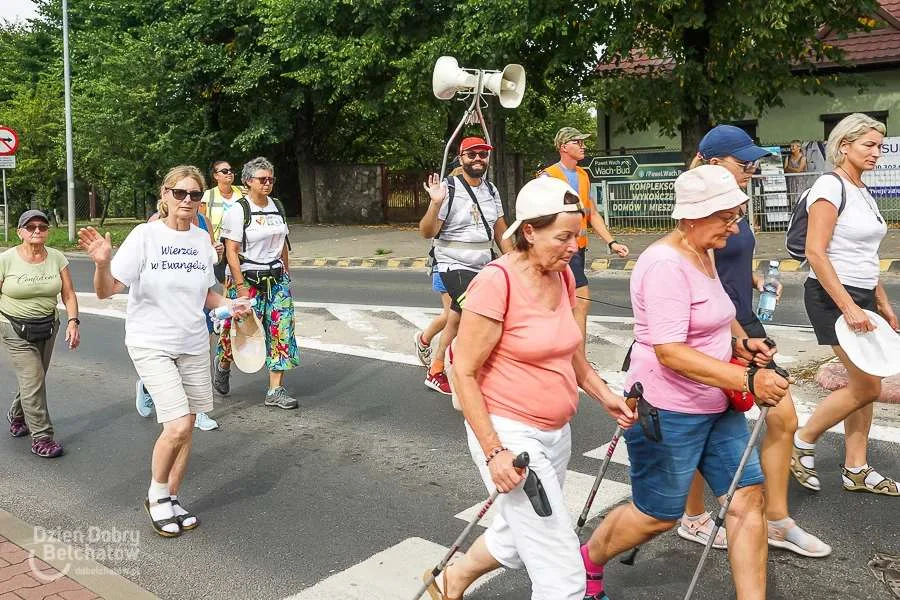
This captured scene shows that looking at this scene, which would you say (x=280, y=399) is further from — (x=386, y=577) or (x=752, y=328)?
(x=752, y=328)

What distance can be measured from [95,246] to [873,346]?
382cm

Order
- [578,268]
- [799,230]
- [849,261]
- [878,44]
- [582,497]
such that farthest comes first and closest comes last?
1. [878,44]
2. [578,268]
3. [582,497]
4. [799,230]
5. [849,261]

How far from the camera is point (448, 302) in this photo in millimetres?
7367

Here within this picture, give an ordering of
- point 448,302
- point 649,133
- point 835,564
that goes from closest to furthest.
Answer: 1. point 835,564
2. point 448,302
3. point 649,133

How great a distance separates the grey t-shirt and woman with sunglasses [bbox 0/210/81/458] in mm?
2659

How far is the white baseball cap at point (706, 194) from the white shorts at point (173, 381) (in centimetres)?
273

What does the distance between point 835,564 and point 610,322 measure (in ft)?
20.2

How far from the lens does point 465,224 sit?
271 inches

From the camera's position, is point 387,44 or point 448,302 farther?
point 387,44

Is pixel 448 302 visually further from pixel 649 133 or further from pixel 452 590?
pixel 649 133

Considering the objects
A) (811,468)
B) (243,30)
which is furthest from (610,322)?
(243,30)

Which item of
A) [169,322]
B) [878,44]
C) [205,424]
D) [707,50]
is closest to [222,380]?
[205,424]

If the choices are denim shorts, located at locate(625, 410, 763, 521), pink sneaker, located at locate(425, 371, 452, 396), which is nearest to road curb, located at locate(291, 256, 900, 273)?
pink sneaker, located at locate(425, 371, 452, 396)

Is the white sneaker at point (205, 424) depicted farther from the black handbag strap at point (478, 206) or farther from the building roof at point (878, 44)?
the building roof at point (878, 44)
